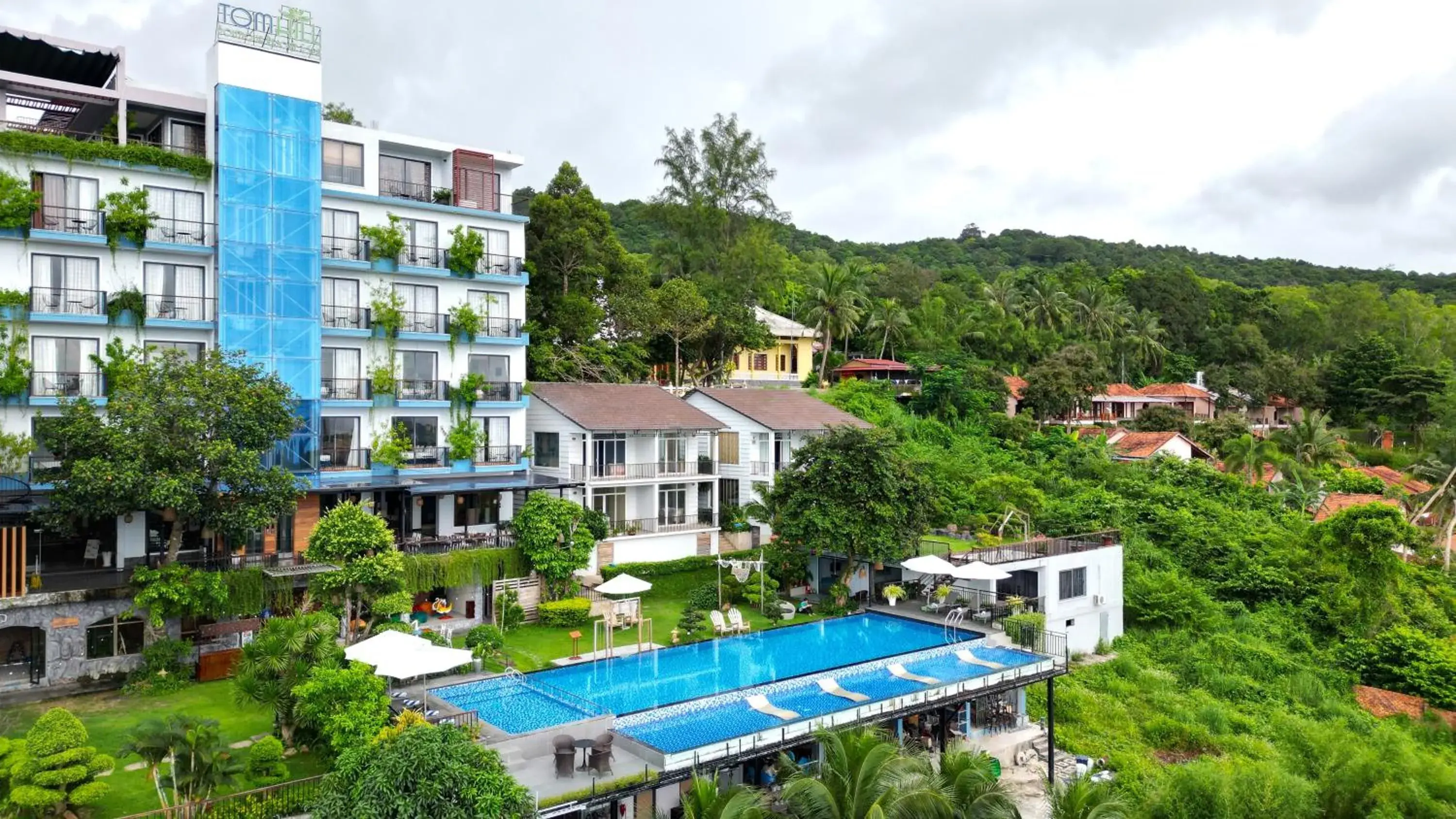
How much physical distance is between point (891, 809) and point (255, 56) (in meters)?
26.6

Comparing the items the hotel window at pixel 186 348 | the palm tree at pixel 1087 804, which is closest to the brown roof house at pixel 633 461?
the hotel window at pixel 186 348

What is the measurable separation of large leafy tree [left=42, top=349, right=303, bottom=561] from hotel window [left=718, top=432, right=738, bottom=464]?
17652 millimetres

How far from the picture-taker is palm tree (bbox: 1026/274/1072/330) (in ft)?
232

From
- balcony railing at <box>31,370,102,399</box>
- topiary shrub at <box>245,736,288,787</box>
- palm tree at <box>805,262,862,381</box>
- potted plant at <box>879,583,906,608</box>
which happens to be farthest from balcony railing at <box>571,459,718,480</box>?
palm tree at <box>805,262,862,381</box>

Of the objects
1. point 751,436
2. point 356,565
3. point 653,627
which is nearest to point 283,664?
point 356,565

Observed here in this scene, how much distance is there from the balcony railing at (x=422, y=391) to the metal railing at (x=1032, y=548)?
53.6ft

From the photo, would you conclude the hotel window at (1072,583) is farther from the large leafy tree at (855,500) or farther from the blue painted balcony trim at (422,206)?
the blue painted balcony trim at (422,206)

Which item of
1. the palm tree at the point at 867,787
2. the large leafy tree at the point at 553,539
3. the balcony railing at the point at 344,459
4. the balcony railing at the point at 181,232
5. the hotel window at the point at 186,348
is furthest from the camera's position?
the balcony railing at the point at 344,459

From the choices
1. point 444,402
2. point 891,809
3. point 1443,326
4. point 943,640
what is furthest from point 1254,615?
point 1443,326

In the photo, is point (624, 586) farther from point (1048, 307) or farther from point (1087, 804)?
point (1048, 307)

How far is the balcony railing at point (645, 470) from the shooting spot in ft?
114

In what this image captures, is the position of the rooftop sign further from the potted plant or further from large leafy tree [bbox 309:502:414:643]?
the potted plant

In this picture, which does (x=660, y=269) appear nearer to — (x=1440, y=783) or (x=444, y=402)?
(x=444, y=402)

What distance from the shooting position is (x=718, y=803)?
14859 millimetres
